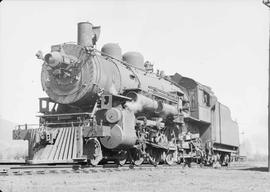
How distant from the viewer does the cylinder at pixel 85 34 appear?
14.7 m

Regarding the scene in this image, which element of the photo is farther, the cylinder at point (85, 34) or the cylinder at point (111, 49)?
the cylinder at point (111, 49)

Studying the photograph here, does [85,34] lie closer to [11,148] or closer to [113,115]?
Result: [113,115]

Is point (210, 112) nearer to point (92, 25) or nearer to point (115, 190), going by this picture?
point (92, 25)

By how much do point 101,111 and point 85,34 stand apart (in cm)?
283

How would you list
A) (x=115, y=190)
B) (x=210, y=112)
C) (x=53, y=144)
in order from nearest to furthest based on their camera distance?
1. (x=115, y=190)
2. (x=53, y=144)
3. (x=210, y=112)

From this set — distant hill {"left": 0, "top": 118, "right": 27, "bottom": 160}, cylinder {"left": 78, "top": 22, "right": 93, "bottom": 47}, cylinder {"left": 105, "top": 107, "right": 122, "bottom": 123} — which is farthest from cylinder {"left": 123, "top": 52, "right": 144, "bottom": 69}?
distant hill {"left": 0, "top": 118, "right": 27, "bottom": 160}


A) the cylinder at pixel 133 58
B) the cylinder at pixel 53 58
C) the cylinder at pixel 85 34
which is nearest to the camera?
the cylinder at pixel 53 58

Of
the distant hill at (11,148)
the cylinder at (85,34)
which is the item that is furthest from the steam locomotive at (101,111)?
the distant hill at (11,148)

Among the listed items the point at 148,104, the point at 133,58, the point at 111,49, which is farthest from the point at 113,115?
the point at 133,58

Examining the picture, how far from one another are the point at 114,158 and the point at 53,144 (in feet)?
7.62

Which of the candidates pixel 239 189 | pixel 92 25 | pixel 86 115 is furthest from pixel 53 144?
pixel 239 189

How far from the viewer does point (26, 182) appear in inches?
319

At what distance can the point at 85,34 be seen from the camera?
14711mm

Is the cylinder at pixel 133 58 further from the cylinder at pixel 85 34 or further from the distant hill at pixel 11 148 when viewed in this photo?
the distant hill at pixel 11 148
